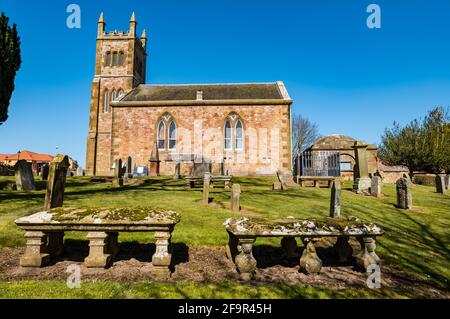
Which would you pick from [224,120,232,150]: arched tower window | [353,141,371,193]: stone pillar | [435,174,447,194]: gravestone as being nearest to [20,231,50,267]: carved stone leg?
[353,141,371,193]: stone pillar

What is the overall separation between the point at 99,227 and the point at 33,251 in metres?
1.28

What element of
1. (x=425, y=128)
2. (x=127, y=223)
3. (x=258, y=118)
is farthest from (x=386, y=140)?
(x=127, y=223)

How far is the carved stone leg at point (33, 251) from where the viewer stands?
4836mm

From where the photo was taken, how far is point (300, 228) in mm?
4984

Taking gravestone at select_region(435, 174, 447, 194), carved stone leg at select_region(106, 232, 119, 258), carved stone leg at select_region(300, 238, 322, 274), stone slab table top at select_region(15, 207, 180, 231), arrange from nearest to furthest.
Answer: stone slab table top at select_region(15, 207, 180, 231)
carved stone leg at select_region(300, 238, 322, 274)
carved stone leg at select_region(106, 232, 119, 258)
gravestone at select_region(435, 174, 447, 194)

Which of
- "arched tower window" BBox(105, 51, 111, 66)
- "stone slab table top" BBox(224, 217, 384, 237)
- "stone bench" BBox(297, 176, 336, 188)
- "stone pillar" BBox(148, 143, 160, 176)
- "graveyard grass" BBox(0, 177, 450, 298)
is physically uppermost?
"arched tower window" BBox(105, 51, 111, 66)

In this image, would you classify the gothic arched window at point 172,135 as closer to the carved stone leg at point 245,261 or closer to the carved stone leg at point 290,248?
the carved stone leg at point 290,248

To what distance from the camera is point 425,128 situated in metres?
34.5

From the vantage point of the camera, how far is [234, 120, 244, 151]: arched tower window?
27.5 meters

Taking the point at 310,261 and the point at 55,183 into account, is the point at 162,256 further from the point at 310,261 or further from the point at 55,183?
the point at 55,183

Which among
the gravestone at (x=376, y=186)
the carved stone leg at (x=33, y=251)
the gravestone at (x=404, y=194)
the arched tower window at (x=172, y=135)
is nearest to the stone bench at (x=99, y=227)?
the carved stone leg at (x=33, y=251)

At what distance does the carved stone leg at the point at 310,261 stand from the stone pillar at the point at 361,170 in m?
11.8

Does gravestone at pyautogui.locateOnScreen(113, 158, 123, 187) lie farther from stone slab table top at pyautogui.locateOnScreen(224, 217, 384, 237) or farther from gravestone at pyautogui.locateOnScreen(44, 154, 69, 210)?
stone slab table top at pyautogui.locateOnScreen(224, 217, 384, 237)

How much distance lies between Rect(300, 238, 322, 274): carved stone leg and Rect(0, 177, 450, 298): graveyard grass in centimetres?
52
